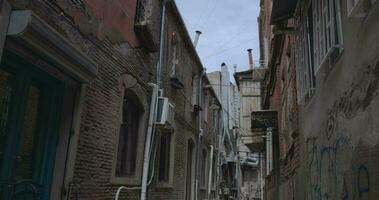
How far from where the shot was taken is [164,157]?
11672 mm

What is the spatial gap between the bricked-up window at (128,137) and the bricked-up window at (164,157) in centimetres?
228

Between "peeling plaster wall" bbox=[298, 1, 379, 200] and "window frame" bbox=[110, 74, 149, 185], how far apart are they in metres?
3.58

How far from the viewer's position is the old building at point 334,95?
3658 mm

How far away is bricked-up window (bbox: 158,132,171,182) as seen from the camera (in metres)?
11.3

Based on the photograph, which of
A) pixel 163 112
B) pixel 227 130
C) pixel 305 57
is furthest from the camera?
pixel 227 130

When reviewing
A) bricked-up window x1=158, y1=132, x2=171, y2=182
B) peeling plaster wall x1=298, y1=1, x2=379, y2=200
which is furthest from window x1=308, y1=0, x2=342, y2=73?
bricked-up window x1=158, y1=132, x2=171, y2=182

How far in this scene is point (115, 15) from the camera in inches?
300

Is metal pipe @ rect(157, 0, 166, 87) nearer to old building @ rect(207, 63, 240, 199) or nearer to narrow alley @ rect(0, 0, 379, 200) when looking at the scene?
narrow alley @ rect(0, 0, 379, 200)

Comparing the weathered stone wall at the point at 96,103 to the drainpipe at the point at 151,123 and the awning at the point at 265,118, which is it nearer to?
the drainpipe at the point at 151,123

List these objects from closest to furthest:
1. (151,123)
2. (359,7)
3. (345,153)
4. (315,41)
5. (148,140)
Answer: (359,7), (345,153), (315,41), (148,140), (151,123)

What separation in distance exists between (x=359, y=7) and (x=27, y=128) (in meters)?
4.28

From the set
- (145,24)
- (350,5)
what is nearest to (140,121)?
(145,24)

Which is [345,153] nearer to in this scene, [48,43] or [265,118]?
[48,43]

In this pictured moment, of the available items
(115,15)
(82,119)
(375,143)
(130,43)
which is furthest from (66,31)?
(375,143)
